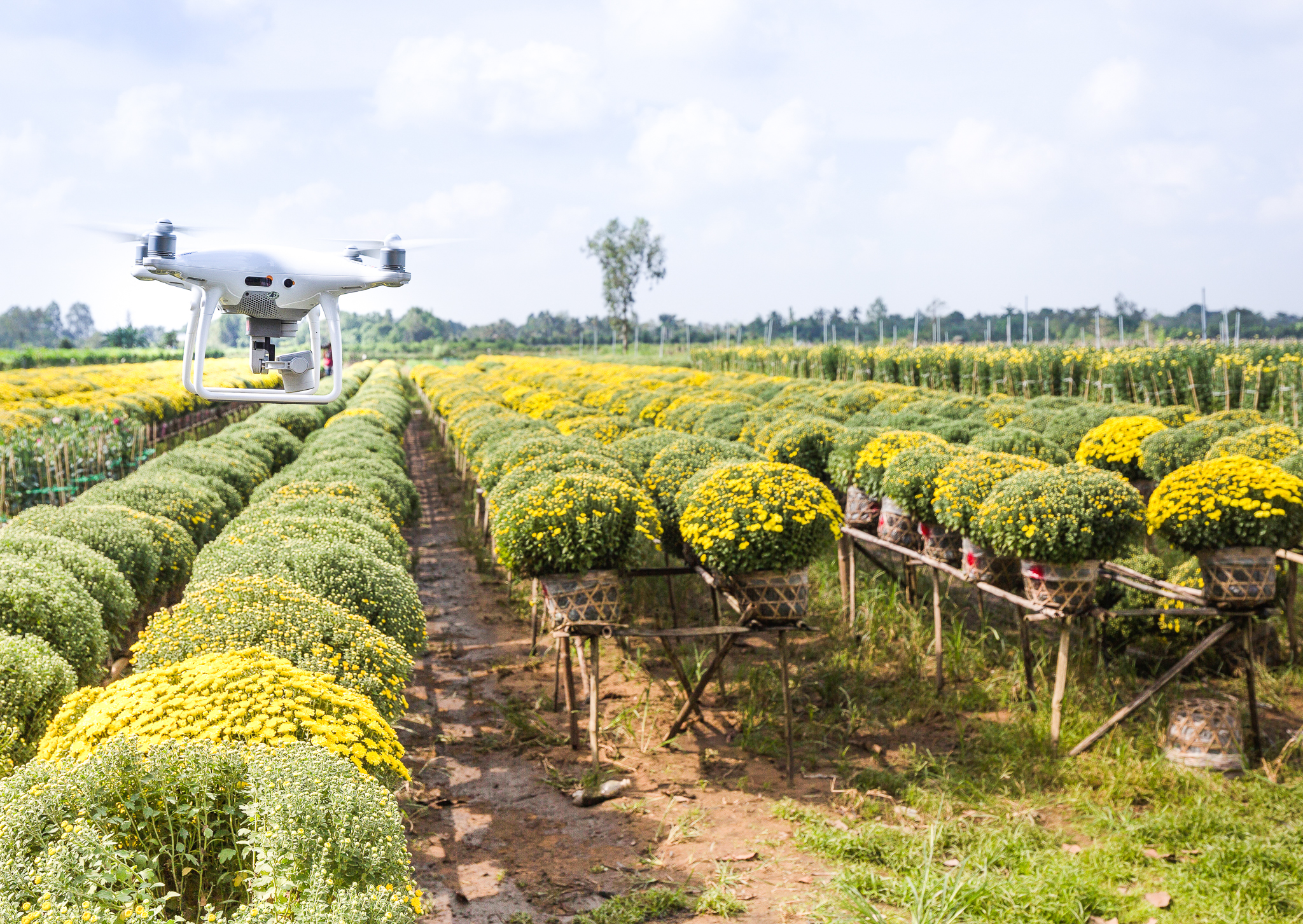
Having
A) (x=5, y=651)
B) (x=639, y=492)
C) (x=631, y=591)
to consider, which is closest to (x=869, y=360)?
(x=631, y=591)

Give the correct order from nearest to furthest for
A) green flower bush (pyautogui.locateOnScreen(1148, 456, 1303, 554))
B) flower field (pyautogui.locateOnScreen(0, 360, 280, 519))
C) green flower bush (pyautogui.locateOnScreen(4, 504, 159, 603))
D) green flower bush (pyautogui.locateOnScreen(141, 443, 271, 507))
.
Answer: green flower bush (pyautogui.locateOnScreen(1148, 456, 1303, 554)) < green flower bush (pyautogui.locateOnScreen(4, 504, 159, 603)) < green flower bush (pyautogui.locateOnScreen(141, 443, 271, 507)) < flower field (pyautogui.locateOnScreen(0, 360, 280, 519))

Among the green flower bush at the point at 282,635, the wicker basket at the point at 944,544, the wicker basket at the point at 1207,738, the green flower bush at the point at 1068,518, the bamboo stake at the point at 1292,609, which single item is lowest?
the wicker basket at the point at 1207,738

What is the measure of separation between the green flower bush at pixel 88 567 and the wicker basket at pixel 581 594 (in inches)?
135

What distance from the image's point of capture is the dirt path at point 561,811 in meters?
5.66

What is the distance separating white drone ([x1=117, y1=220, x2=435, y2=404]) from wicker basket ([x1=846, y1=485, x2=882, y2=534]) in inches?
329

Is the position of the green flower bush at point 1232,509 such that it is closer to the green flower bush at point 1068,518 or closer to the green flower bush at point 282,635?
the green flower bush at point 1068,518

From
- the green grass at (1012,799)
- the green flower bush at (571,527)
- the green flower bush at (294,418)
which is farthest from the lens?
the green flower bush at (294,418)

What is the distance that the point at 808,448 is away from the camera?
1102 centimetres

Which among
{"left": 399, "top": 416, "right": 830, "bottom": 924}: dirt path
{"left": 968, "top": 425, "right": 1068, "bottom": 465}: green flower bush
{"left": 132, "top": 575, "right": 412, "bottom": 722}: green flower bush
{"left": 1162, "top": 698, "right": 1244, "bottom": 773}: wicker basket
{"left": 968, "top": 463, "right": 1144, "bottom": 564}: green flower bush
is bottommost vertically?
{"left": 399, "top": 416, "right": 830, "bottom": 924}: dirt path

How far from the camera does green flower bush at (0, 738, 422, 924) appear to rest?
2.39 m

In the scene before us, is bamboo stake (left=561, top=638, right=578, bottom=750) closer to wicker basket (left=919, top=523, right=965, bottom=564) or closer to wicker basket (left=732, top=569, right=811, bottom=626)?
wicker basket (left=732, top=569, right=811, bottom=626)

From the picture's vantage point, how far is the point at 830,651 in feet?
31.9

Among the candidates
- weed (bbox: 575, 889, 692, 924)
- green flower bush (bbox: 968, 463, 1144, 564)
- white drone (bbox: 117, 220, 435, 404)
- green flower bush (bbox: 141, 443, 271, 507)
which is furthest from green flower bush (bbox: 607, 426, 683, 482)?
white drone (bbox: 117, 220, 435, 404)

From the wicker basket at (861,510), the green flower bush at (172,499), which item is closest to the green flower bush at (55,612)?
the green flower bush at (172,499)
